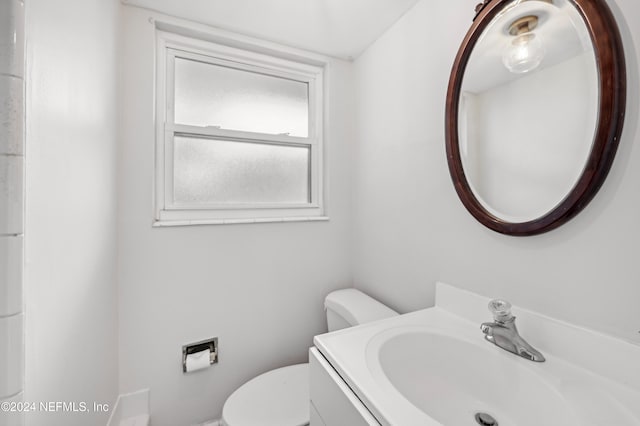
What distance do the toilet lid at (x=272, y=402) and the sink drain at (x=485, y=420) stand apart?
0.63 meters

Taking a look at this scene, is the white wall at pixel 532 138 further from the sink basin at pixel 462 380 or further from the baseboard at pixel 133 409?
the baseboard at pixel 133 409

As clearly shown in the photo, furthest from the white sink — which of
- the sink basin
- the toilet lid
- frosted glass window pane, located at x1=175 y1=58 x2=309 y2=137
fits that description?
frosted glass window pane, located at x1=175 y1=58 x2=309 y2=137

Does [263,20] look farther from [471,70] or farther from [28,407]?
[28,407]

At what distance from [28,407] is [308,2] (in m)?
1.64

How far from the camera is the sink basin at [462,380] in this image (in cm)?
66

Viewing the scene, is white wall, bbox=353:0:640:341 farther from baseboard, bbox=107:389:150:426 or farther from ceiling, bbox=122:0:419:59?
baseboard, bbox=107:389:150:426

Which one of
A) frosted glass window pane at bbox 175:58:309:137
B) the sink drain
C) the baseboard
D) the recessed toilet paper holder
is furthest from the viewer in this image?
frosted glass window pane at bbox 175:58:309:137

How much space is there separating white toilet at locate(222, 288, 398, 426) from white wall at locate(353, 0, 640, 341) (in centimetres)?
17

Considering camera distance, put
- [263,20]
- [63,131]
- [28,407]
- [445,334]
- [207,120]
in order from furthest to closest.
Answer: [207,120], [263,20], [445,334], [63,131], [28,407]

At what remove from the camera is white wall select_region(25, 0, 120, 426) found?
1.93 ft

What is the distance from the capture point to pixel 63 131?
2.33ft

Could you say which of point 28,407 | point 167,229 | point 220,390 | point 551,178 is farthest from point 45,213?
point 551,178

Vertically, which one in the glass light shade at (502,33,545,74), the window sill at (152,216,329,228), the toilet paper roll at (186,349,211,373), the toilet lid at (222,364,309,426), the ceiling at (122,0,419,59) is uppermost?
the ceiling at (122,0,419,59)

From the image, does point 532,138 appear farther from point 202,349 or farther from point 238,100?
point 202,349
